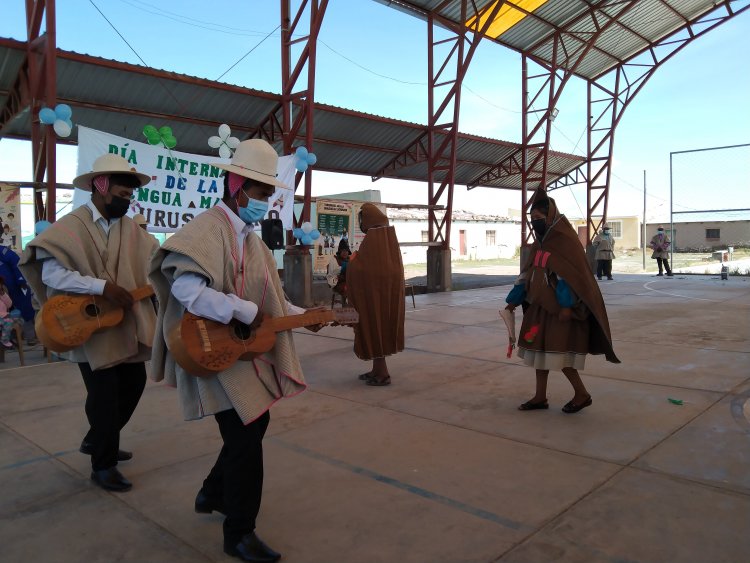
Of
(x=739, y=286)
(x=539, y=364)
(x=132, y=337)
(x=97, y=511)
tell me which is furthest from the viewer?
(x=739, y=286)

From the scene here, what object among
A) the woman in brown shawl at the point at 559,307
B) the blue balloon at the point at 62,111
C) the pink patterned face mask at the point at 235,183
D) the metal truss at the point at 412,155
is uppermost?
the metal truss at the point at 412,155

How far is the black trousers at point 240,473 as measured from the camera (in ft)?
7.64

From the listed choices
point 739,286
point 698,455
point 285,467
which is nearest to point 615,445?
point 698,455

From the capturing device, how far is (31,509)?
9.52 feet

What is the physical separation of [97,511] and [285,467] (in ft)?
3.40

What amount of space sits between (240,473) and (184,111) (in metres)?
10.7

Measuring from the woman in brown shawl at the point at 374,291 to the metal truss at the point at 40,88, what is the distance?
4.94 meters

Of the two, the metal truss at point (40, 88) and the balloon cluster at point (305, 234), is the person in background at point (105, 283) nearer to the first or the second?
the metal truss at point (40, 88)

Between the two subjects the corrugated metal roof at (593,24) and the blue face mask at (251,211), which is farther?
the corrugated metal roof at (593,24)

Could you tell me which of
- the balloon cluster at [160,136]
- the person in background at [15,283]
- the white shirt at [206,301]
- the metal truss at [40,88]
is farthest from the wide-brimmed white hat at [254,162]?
the balloon cluster at [160,136]

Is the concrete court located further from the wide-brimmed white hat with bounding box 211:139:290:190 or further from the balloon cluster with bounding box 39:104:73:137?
the balloon cluster with bounding box 39:104:73:137

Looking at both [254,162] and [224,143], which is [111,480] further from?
[224,143]

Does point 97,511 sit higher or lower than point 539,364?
lower

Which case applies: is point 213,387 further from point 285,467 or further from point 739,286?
point 739,286
